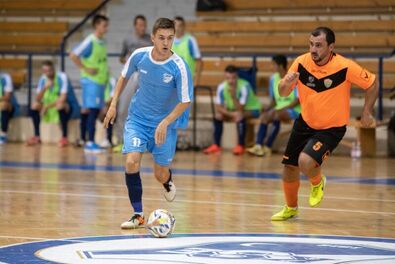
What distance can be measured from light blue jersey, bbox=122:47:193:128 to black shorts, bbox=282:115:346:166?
112 cm

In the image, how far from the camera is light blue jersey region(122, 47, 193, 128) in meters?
8.89

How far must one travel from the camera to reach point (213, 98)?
20031 mm

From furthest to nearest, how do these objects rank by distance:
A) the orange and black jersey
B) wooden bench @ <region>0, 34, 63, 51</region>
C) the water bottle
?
1. wooden bench @ <region>0, 34, 63, 51</region>
2. the water bottle
3. the orange and black jersey

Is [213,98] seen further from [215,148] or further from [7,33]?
[7,33]

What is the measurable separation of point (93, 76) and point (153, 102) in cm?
957

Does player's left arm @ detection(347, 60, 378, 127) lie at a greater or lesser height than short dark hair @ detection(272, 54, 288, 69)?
lesser

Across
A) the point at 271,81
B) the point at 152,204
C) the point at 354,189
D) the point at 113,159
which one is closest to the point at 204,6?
the point at 271,81

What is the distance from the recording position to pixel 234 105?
61.4ft

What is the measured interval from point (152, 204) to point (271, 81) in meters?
8.07

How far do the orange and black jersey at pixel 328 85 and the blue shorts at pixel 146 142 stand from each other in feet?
4.12

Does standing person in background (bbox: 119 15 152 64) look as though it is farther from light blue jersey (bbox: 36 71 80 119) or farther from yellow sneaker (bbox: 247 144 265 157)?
light blue jersey (bbox: 36 71 80 119)

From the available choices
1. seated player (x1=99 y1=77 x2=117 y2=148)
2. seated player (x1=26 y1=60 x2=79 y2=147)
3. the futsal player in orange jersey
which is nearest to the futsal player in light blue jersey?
the futsal player in orange jersey

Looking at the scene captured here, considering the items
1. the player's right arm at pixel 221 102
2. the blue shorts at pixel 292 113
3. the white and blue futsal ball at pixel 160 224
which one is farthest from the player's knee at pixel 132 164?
the player's right arm at pixel 221 102

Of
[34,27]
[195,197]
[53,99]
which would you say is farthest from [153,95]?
[34,27]
